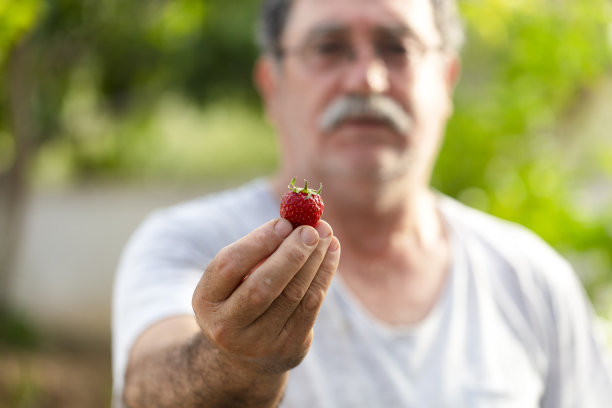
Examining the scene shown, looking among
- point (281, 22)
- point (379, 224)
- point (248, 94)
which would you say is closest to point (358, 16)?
point (281, 22)

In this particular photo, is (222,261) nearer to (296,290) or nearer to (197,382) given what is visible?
(296,290)

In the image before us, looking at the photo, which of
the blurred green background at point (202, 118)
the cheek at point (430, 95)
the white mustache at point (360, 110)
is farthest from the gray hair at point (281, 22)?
the blurred green background at point (202, 118)

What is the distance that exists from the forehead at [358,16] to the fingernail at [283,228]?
1.00 m

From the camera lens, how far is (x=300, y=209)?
106cm

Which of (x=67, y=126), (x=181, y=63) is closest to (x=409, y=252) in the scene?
(x=181, y=63)

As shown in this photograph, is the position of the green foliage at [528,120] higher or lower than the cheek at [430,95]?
Answer: higher

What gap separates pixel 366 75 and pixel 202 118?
6844 mm

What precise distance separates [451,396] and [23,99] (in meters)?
5.07

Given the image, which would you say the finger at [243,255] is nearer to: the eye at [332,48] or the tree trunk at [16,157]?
the eye at [332,48]

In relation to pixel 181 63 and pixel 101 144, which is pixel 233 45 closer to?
pixel 181 63

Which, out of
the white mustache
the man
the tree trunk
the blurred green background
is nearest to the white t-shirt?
the man

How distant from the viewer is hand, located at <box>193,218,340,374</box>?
3.21 feet

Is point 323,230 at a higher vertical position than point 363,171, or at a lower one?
lower

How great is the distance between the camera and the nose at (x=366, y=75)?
5.88ft
